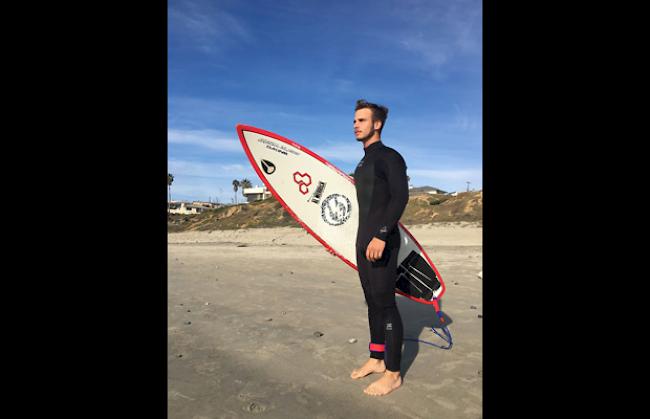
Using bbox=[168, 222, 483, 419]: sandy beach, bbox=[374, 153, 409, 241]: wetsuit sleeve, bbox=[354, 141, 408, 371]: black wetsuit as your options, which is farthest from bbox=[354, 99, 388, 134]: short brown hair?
bbox=[168, 222, 483, 419]: sandy beach

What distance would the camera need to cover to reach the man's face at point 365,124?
299cm

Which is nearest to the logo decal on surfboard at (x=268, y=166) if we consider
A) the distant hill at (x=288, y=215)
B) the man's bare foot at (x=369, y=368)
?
the man's bare foot at (x=369, y=368)

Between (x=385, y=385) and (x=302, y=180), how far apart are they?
2295mm

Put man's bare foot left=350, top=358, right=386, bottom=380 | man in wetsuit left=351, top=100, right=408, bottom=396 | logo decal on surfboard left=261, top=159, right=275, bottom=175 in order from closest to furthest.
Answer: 1. man in wetsuit left=351, top=100, right=408, bottom=396
2. man's bare foot left=350, top=358, right=386, bottom=380
3. logo decal on surfboard left=261, top=159, right=275, bottom=175

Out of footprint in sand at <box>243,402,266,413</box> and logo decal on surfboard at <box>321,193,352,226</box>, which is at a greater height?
logo decal on surfboard at <box>321,193,352,226</box>

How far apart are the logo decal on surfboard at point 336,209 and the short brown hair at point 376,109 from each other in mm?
1086

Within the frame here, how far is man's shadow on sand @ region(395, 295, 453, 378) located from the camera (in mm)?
3451

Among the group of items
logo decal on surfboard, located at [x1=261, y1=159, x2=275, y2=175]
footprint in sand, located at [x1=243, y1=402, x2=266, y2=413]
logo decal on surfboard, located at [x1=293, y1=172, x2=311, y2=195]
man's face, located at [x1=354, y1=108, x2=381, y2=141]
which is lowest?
footprint in sand, located at [x1=243, y1=402, x2=266, y2=413]

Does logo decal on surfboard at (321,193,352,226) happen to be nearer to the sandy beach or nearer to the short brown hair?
the short brown hair

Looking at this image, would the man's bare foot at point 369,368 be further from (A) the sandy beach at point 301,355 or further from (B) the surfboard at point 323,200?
(B) the surfboard at point 323,200

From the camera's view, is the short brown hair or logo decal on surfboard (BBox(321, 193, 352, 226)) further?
logo decal on surfboard (BBox(321, 193, 352, 226))
